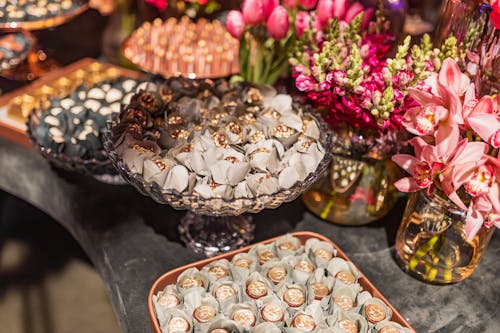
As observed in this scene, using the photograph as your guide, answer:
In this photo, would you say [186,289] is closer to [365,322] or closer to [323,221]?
[365,322]

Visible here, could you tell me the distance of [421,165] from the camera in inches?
30.4

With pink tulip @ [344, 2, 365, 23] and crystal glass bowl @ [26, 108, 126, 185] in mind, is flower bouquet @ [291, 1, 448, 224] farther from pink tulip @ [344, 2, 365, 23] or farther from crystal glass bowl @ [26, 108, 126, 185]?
crystal glass bowl @ [26, 108, 126, 185]

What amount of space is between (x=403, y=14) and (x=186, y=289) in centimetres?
76

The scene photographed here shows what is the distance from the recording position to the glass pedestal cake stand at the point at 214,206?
0.77 metres

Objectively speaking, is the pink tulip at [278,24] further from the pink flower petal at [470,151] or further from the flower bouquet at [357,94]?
the pink flower petal at [470,151]

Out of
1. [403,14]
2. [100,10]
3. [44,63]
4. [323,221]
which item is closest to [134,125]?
A: [323,221]

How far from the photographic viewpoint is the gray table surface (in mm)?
888

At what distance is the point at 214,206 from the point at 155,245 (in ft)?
0.88

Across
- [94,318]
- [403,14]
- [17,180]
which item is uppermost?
[403,14]

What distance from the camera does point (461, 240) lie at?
2.87 feet

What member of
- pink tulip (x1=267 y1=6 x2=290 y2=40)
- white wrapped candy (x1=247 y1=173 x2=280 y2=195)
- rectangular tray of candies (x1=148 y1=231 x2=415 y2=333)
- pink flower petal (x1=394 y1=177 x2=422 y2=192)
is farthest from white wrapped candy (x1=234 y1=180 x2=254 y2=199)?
pink tulip (x1=267 y1=6 x2=290 y2=40)

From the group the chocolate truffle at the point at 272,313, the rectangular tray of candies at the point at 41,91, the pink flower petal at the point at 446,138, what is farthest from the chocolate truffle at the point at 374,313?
the rectangular tray of candies at the point at 41,91

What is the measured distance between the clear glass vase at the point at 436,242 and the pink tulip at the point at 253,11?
16.1 inches

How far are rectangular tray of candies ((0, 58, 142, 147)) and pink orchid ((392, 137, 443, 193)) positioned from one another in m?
0.72
